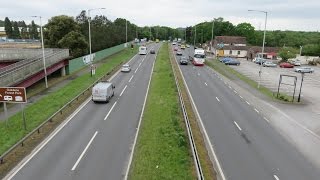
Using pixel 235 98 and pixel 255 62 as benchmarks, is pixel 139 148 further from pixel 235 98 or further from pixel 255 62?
pixel 255 62

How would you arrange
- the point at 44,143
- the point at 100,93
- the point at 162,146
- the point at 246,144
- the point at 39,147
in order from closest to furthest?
the point at 162,146 < the point at 39,147 < the point at 44,143 < the point at 246,144 < the point at 100,93

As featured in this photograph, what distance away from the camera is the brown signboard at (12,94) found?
83.0ft

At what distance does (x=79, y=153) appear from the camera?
21.5 meters

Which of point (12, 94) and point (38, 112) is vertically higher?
point (12, 94)

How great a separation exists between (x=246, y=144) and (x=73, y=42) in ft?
184

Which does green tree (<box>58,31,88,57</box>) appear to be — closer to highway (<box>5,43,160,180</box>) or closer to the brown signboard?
highway (<box>5,43,160,180</box>)

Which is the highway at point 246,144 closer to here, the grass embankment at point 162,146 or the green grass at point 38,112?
the grass embankment at point 162,146

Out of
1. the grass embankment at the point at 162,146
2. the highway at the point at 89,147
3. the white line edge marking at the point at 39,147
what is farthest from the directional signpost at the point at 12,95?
the grass embankment at the point at 162,146

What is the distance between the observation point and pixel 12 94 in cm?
2547

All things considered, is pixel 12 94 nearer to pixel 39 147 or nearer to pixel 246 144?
pixel 39 147

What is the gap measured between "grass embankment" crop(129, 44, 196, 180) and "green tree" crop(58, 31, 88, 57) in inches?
1595

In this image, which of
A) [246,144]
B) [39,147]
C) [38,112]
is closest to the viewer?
[39,147]

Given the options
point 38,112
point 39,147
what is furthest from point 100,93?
point 39,147

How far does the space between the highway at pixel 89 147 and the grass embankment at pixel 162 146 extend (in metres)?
0.88
